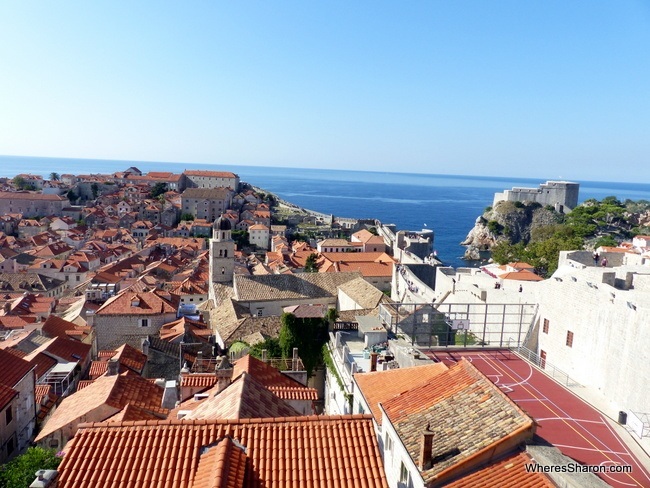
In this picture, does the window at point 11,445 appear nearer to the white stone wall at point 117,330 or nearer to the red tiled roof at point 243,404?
the red tiled roof at point 243,404

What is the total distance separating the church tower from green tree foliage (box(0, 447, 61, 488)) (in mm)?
29740

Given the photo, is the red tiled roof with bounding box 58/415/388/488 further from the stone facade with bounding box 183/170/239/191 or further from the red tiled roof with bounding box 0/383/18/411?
the stone facade with bounding box 183/170/239/191

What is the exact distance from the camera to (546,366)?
16.8 metres

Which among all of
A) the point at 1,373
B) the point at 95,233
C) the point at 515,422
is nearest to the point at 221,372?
the point at 1,373

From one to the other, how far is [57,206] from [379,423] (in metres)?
104

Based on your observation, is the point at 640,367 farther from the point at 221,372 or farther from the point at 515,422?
the point at 221,372

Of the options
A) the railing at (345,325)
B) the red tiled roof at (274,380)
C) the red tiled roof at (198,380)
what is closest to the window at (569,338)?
the railing at (345,325)

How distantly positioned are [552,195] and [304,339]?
84963mm

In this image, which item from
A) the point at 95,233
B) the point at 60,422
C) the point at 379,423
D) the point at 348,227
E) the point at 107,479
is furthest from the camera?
the point at 348,227

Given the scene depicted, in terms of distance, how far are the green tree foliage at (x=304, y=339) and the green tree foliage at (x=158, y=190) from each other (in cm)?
9996

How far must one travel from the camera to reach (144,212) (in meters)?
96.4

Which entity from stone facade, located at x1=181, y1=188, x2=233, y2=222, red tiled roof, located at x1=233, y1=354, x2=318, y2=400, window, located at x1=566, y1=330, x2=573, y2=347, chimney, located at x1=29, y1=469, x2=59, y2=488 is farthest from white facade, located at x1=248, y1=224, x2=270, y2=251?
Result: chimney, located at x1=29, y1=469, x2=59, y2=488

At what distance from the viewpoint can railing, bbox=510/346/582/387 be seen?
14.4 m

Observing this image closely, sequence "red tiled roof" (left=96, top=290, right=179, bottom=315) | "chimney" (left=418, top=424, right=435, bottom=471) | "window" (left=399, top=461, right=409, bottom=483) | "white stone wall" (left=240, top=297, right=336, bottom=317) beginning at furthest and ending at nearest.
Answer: "white stone wall" (left=240, top=297, right=336, bottom=317), "red tiled roof" (left=96, top=290, right=179, bottom=315), "window" (left=399, top=461, right=409, bottom=483), "chimney" (left=418, top=424, right=435, bottom=471)
